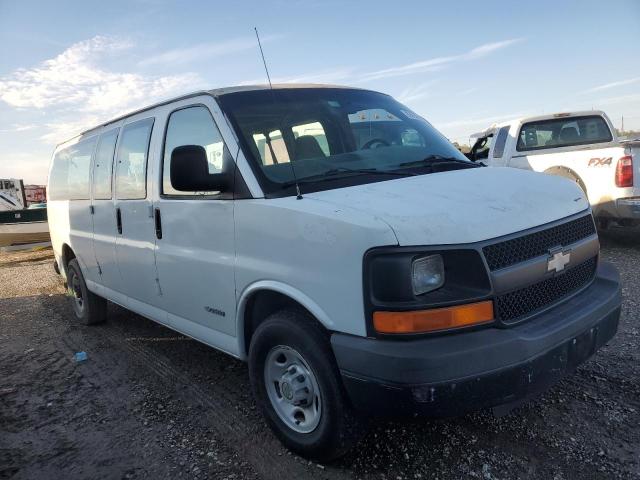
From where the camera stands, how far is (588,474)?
2477 millimetres

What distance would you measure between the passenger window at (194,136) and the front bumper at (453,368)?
1.50 metres

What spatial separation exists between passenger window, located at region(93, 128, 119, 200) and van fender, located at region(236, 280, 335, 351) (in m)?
2.28

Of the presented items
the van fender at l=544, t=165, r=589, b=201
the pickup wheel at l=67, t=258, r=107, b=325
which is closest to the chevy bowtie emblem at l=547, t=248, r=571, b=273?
the pickup wheel at l=67, t=258, r=107, b=325

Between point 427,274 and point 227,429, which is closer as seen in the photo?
point 427,274

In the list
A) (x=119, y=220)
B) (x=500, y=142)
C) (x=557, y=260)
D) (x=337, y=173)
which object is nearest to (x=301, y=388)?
(x=337, y=173)

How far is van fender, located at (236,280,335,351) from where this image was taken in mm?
2426

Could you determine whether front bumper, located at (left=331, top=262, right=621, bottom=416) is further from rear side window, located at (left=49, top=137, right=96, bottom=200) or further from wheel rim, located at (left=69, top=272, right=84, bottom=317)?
wheel rim, located at (left=69, top=272, right=84, bottom=317)

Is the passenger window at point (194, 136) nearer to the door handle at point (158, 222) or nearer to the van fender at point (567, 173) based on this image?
the door handle at point (158, 222)

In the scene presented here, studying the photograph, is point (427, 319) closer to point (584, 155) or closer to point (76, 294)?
point (76, 294)

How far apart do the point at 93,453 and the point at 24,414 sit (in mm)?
987

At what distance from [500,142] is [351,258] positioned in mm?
7519

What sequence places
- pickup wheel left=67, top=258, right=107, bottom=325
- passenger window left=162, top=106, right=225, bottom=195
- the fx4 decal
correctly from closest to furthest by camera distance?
passenger window left=162, top=106, right=225, bottom=195 < pickup wheel left=67, top=258, right=107, bottom=325 < the fx4 decal

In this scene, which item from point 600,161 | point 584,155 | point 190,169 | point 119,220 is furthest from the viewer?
point 584,155

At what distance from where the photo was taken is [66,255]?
6.18m
